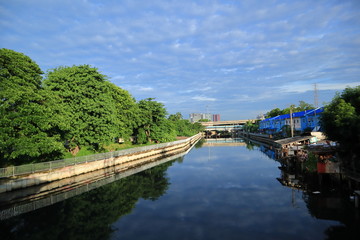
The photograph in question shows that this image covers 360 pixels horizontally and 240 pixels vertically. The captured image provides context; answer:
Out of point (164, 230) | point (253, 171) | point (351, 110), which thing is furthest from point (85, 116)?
point (351, 110)

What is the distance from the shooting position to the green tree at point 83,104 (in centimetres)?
3522

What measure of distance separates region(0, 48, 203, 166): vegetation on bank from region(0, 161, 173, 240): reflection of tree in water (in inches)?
287

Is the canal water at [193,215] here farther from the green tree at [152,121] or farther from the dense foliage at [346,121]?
the green tree at [152,121]

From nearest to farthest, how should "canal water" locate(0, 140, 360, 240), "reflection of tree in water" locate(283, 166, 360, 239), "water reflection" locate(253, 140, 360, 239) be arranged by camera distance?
"reflection of tree in water" locate(283, 166, 360, 239), "water reflection" locate(253, 140, 360, 239), "canal water" locate(0, 140, 360, 240)

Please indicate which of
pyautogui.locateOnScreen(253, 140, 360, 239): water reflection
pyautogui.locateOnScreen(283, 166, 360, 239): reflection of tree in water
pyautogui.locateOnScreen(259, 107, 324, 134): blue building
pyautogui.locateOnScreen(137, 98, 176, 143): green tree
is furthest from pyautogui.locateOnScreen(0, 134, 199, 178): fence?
pyautogui.locateOnScreen(259, 107, 324, 134): blue building

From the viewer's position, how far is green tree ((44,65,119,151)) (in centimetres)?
3522

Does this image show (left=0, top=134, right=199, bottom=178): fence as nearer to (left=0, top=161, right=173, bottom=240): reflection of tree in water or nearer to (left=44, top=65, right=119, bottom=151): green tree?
(left=44, top=65, right=119, bottom=151): green tree

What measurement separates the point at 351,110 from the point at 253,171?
65.3 feet

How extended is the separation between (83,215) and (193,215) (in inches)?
387

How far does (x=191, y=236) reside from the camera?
1573 cm

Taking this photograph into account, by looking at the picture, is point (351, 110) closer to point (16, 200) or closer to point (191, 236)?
point (191, 236)

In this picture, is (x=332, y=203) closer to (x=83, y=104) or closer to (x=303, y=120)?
(x=83, y=104)

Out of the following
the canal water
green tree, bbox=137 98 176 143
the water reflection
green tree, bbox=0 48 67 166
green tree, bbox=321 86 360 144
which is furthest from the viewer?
green tree, bbox=137 98 176 143

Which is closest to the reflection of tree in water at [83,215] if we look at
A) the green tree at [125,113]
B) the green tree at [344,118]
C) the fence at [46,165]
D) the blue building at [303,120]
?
the fence at [46,165]
